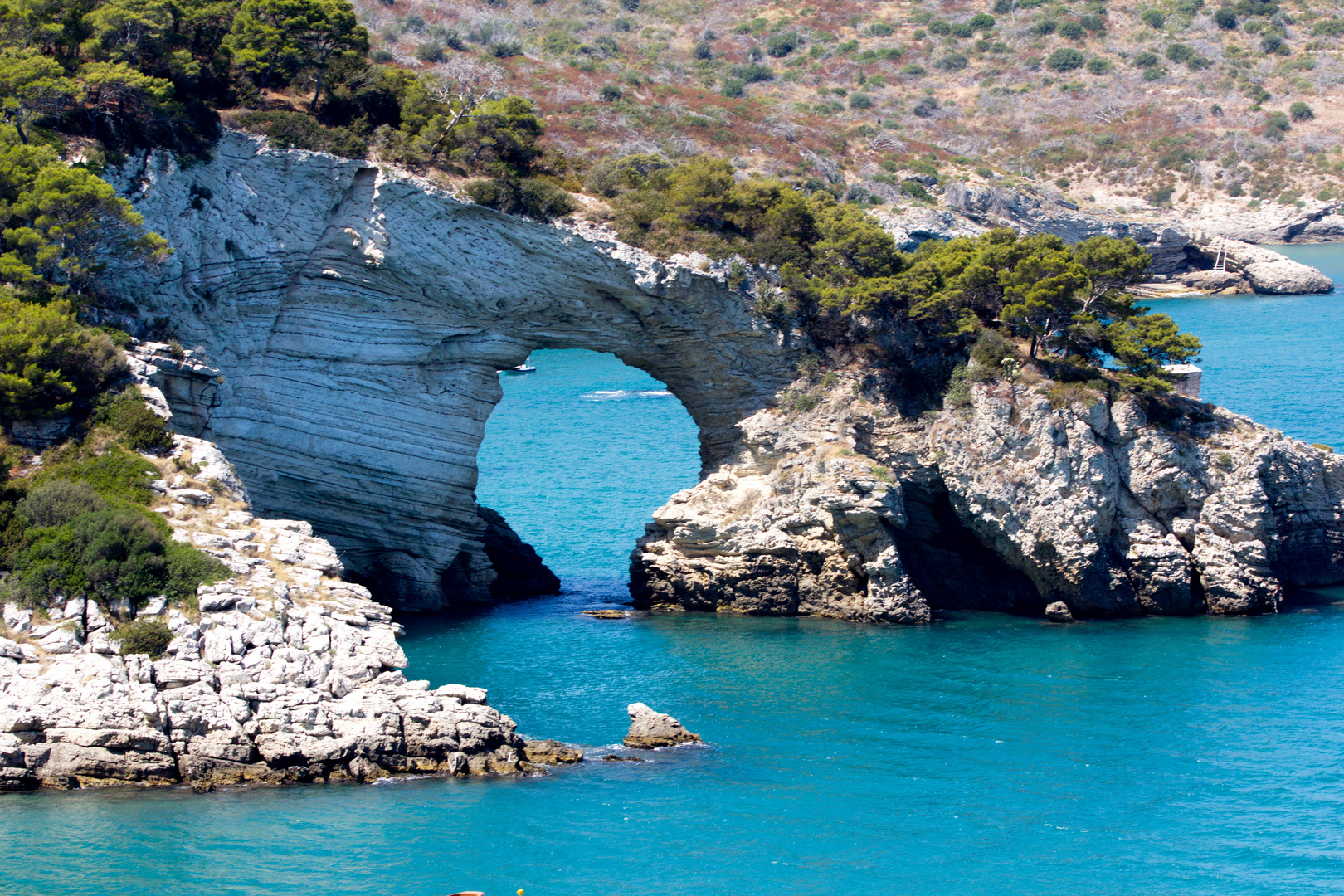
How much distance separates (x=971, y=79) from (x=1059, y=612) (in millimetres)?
108172

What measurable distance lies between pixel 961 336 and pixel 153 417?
28.8 metres

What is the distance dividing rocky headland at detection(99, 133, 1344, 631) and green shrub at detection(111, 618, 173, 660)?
13101 millimetres

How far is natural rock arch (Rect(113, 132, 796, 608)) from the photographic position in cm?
4281

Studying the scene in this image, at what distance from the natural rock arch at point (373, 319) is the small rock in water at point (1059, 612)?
13.7 meters

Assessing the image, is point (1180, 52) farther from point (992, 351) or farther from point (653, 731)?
point (653, 731)

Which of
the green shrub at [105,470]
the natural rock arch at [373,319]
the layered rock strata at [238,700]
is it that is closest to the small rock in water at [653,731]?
the layered rock strata at [238,700]

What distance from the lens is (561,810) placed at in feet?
91.4

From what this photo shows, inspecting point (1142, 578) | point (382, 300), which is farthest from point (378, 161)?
point (1142, 578)

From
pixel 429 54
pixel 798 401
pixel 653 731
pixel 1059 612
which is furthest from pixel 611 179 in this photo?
pixel 429 54

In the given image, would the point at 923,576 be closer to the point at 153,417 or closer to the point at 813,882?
the point at 813,882

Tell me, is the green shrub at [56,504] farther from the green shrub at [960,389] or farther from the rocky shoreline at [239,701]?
the green shrub at [960,389]

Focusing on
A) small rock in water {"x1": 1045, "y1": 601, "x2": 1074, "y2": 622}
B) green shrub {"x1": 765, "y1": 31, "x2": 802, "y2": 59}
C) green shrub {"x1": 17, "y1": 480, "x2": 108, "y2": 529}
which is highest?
green shrub {"x1": 765, "y1": 31, "x2": 802, "y2": 59}

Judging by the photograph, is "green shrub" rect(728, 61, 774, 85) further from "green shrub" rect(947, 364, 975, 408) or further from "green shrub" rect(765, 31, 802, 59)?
"green shrub" rect(947, 364, 975, 408)

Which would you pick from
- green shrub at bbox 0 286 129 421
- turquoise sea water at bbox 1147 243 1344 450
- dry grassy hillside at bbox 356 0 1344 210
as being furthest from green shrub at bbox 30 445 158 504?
dry grassy hillside at bbox 356 0 1344 210
